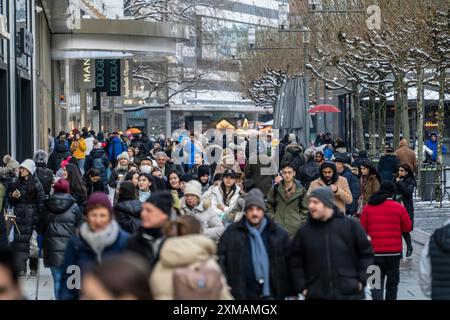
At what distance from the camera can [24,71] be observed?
33.8 m

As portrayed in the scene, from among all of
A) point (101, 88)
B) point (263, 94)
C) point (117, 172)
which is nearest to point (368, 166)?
point (117, 172)

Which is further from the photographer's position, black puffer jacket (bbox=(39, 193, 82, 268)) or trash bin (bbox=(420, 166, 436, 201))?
trash bin (bbox=(420, 166, 436, 201))

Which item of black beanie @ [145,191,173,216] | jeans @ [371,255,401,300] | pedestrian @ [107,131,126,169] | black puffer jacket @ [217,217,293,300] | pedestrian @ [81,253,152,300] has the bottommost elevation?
jeans @ [371,255,401,300]

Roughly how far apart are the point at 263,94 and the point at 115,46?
126ft

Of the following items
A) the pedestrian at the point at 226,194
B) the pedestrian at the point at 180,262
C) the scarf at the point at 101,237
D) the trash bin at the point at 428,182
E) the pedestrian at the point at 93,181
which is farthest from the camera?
the trash bin at the point at 428,182

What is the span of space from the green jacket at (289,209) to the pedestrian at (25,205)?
11.4ft

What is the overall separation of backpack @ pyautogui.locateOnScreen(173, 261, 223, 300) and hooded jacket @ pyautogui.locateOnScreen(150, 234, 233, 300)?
0.06 metres

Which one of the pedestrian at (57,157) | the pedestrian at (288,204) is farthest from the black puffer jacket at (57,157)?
the pedestrian at (288,204)

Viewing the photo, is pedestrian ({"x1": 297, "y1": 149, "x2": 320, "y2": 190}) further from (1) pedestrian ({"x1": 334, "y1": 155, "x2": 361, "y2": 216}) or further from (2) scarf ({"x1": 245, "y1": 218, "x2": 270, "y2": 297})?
(2) scarf ({"x1": 245, "y1": 218, "x2": 270, "y2": 297})

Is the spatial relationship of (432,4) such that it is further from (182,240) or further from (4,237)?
(182,240)

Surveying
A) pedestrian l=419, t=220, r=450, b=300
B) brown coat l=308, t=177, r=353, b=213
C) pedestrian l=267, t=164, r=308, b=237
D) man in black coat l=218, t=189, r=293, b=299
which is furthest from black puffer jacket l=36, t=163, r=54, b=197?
pedestrian l=419, t=220, r=450, b=300

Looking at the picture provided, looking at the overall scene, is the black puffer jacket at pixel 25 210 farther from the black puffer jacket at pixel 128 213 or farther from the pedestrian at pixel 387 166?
the pedestrian at pixel 387 166

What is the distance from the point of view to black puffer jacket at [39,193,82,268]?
12.7 meters

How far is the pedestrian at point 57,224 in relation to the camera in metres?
12.6
